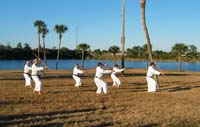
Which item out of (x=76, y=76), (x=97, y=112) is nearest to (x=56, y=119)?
(x=97, y=112)

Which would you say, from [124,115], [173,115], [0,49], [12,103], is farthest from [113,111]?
[0,49]

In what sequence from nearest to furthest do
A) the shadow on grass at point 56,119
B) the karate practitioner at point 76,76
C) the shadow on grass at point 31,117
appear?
1. the shadow on grass at point 56,119
2. the shadow on grass at point 31,117
3. the karate practitioner at point 76,76

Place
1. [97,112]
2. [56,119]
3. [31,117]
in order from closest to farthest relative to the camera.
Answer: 1. [56,119]
2. [31,117]
3. [97,112]

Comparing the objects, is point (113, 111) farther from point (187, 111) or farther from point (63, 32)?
point (63, 32)

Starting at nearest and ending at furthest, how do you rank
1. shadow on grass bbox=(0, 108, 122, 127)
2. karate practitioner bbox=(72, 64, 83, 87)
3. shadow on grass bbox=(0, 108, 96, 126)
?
shadow on grass bbox=(0, 108, 122, 127)
shadow on grass bbox=(0, 108, 96, 126)
karate practitioner bbox=(72, 64, 83, 87)

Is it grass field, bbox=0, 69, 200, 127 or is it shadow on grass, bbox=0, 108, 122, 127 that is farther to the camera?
grass field, bbox=0, 69, 200, 127

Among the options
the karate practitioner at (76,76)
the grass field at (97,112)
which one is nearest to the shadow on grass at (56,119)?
the grass field at (97,112)

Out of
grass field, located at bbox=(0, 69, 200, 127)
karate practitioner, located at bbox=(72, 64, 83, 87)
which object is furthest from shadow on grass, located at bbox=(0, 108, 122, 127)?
karate practitioner, located at bbox=(72, 64, 83, 87)

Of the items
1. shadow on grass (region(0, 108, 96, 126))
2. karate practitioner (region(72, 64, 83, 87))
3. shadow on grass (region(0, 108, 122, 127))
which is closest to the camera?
shadow on grass (region(0, 108, 122, 127))

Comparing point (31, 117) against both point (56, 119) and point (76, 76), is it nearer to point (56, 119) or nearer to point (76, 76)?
point (56, 119)

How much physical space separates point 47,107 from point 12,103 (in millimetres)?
2087

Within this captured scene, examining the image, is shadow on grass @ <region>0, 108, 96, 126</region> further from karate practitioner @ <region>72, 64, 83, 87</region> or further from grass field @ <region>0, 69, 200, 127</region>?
karate practitioner @ <region>72, 64, 83, 87</region>

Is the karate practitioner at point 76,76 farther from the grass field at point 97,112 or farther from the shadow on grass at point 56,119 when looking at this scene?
the shadow on grass at point 56,119

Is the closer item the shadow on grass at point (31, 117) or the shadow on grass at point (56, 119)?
the shadow on grass at point (56, 119)
